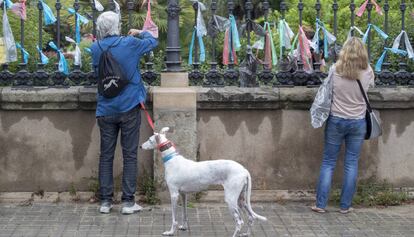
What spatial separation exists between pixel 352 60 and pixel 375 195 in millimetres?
1723

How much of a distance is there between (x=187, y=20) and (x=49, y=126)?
32.2 ft

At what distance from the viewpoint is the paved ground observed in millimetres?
6832

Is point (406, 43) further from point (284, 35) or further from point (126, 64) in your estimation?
point (126, 64)

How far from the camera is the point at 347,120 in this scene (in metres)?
7.52

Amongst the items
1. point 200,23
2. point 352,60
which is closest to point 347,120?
point 352,60

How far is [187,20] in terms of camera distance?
17.3 m

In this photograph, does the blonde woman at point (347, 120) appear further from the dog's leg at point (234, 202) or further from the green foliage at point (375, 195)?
the dog's leg at point (234, 202)

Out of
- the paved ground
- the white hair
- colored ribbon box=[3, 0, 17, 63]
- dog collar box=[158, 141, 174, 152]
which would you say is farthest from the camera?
colored ribbon box=[3, 0, 17, 63]

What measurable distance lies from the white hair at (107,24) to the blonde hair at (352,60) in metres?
2.44

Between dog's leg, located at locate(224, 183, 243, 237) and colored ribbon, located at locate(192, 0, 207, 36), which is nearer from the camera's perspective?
dog's leg, located at locate(224, 183, 243, 237)

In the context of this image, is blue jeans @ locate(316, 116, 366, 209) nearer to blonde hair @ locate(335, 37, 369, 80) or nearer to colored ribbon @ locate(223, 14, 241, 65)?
blonde hair @ locate(335, 37, 369, 80)

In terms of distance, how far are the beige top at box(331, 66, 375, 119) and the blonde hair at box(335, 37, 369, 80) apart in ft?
0.24

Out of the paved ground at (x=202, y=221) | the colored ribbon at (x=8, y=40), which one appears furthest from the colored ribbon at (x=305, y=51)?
the colored ribbon at (x=8, y=40)

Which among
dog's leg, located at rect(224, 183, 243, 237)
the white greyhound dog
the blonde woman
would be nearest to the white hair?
the white greyhound dog
